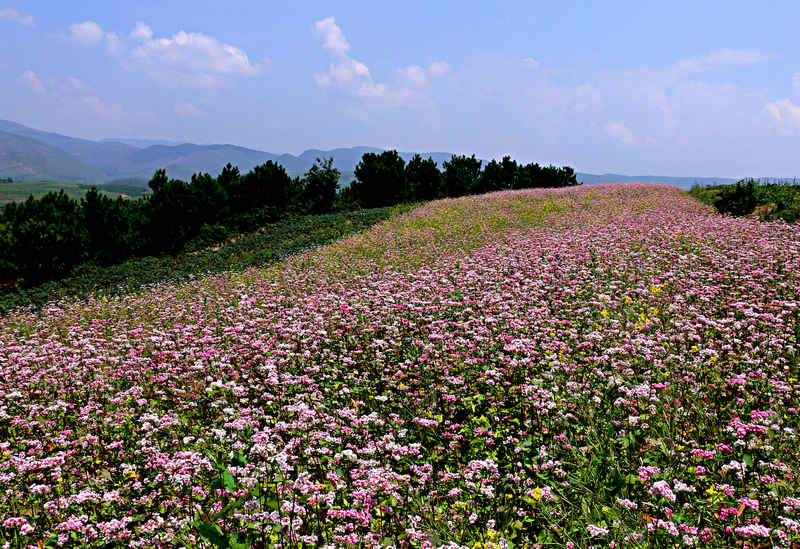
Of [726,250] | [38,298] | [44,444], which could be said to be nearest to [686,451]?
[44,444]

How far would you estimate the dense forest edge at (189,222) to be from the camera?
23453mm

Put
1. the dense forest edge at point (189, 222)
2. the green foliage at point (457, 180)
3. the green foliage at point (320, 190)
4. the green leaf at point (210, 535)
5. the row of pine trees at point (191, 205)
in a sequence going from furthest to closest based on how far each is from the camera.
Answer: the green foliage at point (457, 180), the green foliage at point (320, 190), the row of pine trees at point (191, 205), the dense forest edge at point (189, 222), the green leaf at point (210, 535)

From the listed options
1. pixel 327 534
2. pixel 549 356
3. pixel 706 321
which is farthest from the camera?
Result: pixel 706 321

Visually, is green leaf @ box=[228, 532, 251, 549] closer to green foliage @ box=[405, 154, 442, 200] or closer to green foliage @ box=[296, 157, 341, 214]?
green foliage @ box=[296, 157, 341, 214]

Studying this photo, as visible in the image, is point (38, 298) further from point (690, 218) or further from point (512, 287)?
point (690, 218)

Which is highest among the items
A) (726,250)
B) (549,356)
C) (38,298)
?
(726,250)

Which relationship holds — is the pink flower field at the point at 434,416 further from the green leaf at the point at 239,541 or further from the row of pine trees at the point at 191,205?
the row of pine trees at the point at 191,205

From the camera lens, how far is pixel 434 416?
5.36 m

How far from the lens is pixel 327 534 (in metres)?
3.70

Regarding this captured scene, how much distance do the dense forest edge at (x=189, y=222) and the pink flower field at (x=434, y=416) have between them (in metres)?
13.5

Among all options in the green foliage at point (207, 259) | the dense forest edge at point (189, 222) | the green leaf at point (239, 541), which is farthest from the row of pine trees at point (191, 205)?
the green leaf at point (239, 541)

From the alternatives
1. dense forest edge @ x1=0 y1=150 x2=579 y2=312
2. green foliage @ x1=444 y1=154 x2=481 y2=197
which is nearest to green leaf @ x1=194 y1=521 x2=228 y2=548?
dense forest edge @ x1=0 y1=150 x2=579 y2=312

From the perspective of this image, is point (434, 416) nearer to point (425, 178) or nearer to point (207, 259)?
point (207, 259)

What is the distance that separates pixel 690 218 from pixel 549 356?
53.3 ft
